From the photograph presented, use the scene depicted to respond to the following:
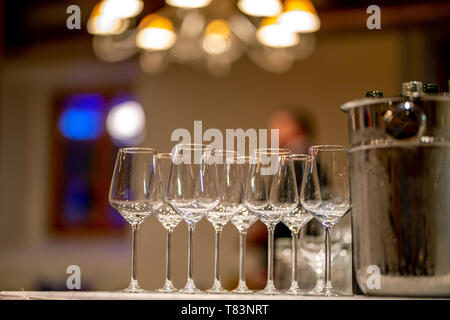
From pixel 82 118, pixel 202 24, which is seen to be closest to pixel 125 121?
pixel 82 118

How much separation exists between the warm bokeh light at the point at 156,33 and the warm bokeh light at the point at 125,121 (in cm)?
312

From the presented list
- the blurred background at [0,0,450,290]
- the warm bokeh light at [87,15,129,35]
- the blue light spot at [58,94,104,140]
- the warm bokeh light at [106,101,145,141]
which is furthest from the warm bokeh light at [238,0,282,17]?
the blue light spot at [58,94,104,140]

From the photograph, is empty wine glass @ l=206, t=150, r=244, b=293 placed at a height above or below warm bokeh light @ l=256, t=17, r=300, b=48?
below

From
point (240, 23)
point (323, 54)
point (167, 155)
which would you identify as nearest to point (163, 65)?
point (323, 54)

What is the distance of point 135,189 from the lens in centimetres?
116

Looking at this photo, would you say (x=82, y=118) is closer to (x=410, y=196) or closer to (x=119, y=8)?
(x=119, y=8)

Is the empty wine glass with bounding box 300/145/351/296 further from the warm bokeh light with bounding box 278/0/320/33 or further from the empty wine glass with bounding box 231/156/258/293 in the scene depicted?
the warm bokeh light with bounding box 278/0/320/33

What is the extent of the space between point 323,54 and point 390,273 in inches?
208

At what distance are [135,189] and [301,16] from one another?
91.0 inches

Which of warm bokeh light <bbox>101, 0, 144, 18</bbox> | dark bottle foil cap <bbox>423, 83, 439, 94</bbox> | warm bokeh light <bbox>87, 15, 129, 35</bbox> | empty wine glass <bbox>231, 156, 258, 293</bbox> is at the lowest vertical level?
empty wine glass <bbox>231, 156, 258, 293</bbox>

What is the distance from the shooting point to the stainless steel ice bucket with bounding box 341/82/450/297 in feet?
3.21

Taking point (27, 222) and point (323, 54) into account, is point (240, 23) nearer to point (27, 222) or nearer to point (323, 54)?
point (323, 54)

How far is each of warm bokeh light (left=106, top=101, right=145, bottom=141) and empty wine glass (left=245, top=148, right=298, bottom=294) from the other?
571 centimetres

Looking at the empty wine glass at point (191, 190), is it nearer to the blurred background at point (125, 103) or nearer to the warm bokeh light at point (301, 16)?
the warm bokeh light at point (301, 16)
